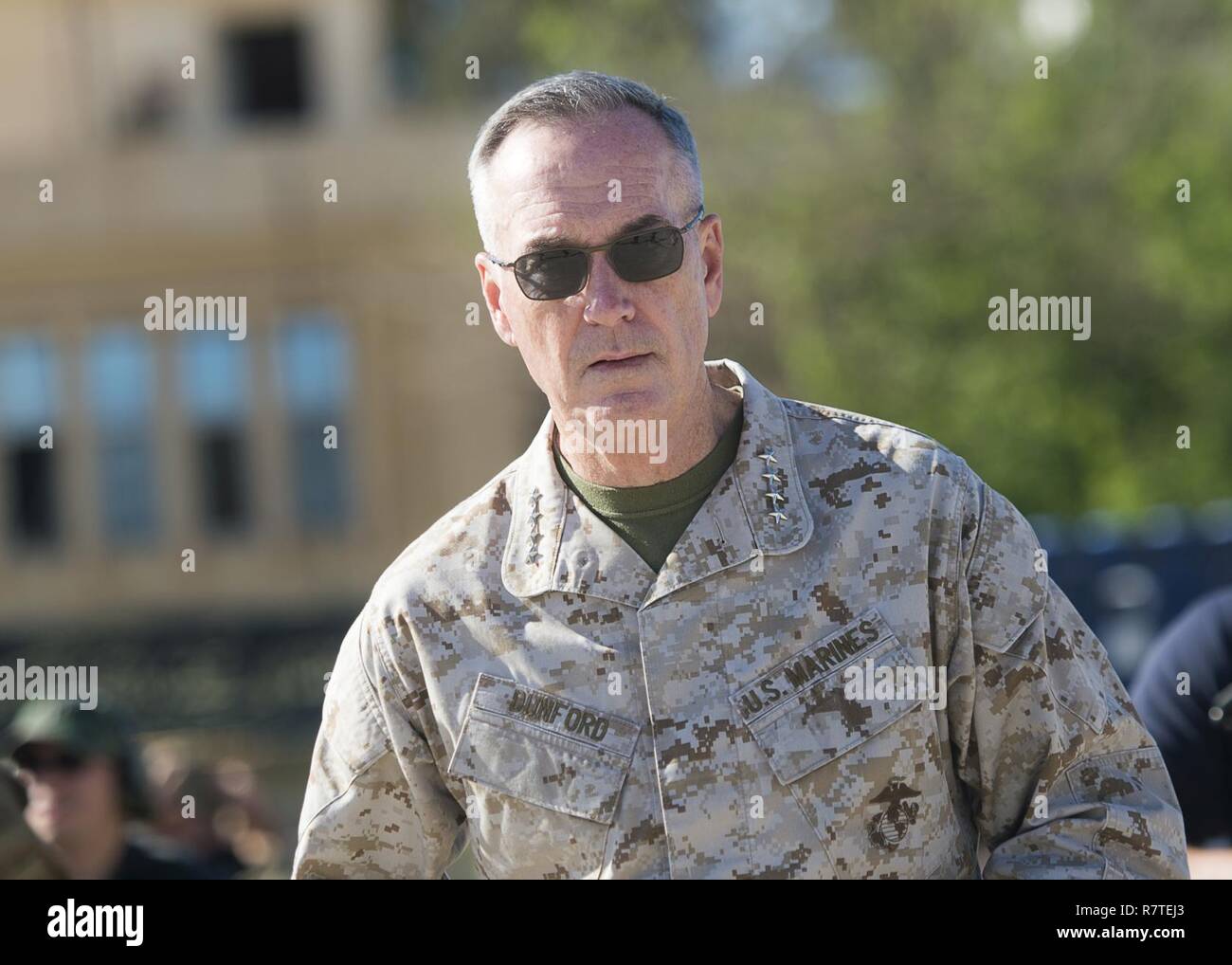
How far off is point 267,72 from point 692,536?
20.3 m

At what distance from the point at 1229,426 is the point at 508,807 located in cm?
1157

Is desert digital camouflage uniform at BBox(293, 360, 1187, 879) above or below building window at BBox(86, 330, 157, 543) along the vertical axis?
below

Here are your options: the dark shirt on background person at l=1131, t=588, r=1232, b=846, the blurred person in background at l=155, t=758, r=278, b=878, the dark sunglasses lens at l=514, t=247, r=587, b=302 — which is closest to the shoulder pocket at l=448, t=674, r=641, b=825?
the dark sunglasses lens at l=514, t=247, r=587, b=302

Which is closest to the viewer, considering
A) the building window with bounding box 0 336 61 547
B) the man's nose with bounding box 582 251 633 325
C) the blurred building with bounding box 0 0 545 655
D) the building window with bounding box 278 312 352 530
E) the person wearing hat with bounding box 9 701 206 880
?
the man's nose with bounding box 582 251 633 325

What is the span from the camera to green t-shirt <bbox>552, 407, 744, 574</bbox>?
3100mm

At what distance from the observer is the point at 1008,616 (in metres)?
2.87

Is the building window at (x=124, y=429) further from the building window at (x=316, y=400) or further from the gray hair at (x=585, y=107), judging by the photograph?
the gray hair at (x=585, y=107)

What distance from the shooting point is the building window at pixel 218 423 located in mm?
20781

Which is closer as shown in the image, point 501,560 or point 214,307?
point 501,560

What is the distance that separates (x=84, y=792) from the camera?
5332 mm

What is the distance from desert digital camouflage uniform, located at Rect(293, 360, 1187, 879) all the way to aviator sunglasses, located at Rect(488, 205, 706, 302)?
1.09 ft

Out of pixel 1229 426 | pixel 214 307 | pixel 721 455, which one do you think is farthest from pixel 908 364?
pixel 721 455

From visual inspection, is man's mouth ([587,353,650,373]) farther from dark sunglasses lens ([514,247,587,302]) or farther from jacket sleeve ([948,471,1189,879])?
jacket sleeve ([948,471,1189,879])
